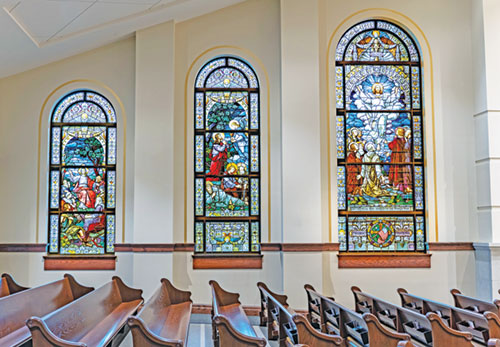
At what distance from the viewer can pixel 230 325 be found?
11.9ft

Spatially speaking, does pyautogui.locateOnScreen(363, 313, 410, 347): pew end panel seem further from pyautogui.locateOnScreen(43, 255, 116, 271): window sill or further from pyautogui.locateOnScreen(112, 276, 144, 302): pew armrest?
pyautogui.locateOnScreen(43, 255, 116, 271): window sill

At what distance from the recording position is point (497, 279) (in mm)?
6676

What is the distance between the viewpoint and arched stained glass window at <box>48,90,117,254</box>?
7219mm

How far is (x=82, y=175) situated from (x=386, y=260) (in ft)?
13.8

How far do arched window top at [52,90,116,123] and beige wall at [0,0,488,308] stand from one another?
0.62 feet

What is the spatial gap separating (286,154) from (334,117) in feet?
2.95

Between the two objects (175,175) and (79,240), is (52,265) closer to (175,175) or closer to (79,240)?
(79,240)

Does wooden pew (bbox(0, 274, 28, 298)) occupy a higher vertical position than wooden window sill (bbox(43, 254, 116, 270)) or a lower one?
lower

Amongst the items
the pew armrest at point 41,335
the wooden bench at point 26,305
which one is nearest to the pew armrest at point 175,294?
the wooden bench at point 26,305

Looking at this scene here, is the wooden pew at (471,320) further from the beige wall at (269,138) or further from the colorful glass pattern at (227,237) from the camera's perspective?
the colorful glass pattern at (227,237)

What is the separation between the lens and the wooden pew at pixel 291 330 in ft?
11.5

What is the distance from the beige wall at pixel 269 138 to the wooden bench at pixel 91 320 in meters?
1.12

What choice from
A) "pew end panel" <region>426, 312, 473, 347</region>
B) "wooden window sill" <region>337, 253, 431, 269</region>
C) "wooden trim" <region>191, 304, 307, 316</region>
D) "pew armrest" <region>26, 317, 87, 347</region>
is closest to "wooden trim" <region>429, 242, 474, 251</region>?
"wooden window sill" <region>337, 253, 431, 269</region>

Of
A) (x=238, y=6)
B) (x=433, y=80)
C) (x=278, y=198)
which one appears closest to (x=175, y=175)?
(x=278, y=198)
